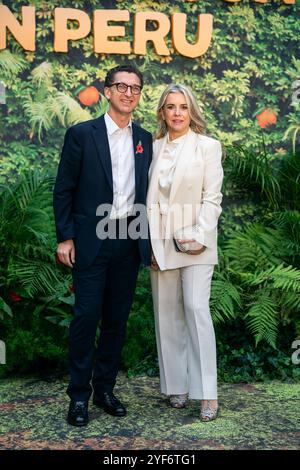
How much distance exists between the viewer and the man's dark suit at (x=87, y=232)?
404cm

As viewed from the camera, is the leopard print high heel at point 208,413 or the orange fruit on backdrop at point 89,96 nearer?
the leopard print high heel at point 208,413

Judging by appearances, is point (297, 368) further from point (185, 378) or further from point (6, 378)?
point (6, 378)

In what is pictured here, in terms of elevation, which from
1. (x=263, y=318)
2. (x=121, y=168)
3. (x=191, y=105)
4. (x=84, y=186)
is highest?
(x=191, y=105)

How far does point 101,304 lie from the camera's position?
4.16 metres

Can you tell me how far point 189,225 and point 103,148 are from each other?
0.77m

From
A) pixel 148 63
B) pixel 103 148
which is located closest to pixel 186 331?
pixel 103 148

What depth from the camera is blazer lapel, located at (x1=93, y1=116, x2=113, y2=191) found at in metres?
4.03

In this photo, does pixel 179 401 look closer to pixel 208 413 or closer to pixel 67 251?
pixel 208 413

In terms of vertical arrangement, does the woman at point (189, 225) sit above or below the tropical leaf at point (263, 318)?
above

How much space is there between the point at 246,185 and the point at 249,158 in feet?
1.07

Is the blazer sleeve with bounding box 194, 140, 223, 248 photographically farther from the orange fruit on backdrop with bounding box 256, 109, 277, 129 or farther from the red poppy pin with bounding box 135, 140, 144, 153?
the orange fruit on backdrop with bounding box 256, 109, 277, 129

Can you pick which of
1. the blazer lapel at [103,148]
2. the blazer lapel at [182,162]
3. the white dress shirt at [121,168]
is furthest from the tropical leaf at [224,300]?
the blazer lapel at [103,148]

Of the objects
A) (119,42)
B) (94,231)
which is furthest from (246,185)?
(94,231)

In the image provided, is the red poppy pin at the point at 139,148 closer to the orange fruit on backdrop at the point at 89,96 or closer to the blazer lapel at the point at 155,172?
the blazer lapel at the point at 155,172
